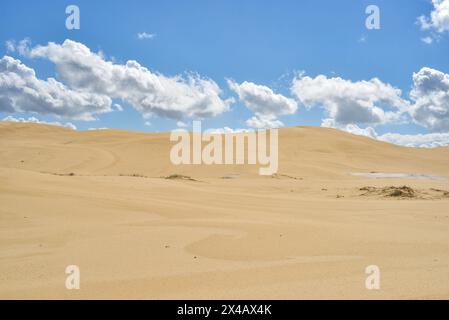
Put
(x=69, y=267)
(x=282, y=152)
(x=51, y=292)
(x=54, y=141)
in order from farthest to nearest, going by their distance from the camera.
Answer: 1. (x=54, y=141)
2. (x=282, y=152)
3. (x=69, y=267)
4. (x=51, y=292)

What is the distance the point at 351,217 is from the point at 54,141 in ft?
97.8

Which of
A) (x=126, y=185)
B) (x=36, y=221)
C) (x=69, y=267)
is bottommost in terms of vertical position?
(x=69, y=267)

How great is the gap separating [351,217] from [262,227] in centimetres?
198

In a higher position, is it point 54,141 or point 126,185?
point 54,141

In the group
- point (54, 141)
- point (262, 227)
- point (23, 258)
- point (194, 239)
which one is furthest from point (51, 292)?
point (54, 141)

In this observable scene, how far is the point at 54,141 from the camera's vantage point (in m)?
32.0

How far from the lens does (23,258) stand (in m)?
3.71

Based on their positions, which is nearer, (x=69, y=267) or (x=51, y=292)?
(x=51, y=292)

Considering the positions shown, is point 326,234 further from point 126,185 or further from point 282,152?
point 282,152

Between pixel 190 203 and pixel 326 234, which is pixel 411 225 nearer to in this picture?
pixel 326 234

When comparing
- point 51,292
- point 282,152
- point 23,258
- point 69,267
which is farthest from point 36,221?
point 282,152
